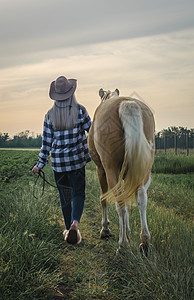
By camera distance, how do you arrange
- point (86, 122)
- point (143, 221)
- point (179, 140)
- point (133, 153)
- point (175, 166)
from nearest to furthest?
point (133, 153), point (143, 221), point (86, 122), point (175, 166), point (179, 140)

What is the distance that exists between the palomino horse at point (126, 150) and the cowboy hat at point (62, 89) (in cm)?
64

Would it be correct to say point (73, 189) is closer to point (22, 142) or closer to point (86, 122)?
point (86, 122)

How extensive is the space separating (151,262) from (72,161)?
5.86 feet

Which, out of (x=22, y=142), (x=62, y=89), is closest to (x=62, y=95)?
(x=62, y=89)

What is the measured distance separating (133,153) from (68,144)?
3.95ft

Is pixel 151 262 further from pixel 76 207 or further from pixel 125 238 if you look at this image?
pixel 76 207

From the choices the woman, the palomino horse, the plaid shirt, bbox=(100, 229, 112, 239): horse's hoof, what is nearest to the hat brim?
the woman

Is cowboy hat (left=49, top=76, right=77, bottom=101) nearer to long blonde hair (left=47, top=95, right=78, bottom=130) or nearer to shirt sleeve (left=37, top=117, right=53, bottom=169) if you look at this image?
long blonde hair (left=47, top=95, right=78, bottom=130)

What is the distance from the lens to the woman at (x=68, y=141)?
A: 385cm

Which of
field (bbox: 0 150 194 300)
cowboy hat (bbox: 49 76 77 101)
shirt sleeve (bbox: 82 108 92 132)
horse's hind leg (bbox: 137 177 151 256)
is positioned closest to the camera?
field (bbox: 0 150 194 300)

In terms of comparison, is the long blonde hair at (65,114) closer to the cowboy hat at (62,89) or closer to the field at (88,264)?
the cowboy hat at (62,89)

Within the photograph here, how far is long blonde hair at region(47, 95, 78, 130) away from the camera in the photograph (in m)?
3.85

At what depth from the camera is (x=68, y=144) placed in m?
3.89

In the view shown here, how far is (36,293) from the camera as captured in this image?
8.27ft
